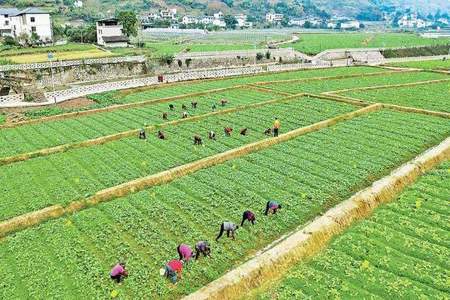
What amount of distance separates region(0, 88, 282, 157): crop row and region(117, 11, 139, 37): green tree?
62005mm

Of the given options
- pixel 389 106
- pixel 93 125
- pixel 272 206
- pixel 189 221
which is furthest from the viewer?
pixel 389 106

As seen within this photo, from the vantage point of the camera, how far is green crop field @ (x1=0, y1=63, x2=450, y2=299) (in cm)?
2220

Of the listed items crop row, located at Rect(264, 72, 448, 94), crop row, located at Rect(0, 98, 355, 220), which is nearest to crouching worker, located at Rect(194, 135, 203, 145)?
crop row, located at Rect(0, 98, 355, 220)

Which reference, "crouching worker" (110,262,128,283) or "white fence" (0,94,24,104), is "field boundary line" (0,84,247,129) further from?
"crouching worker" (110,262,128,283)

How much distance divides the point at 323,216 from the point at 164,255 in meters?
9.76

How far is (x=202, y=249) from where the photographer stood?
22250mm

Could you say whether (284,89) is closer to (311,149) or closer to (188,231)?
(311,149)

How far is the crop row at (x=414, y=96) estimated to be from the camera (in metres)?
55.6

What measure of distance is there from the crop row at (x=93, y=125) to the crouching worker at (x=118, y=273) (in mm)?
23437

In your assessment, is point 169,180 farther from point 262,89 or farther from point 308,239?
point 262,89

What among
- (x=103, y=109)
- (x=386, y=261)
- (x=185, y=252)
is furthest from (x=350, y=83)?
(x=185, y=252)

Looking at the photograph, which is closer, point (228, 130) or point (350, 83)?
point (228, 130)

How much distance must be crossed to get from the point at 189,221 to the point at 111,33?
103 meters

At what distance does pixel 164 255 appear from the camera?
23.0 m
